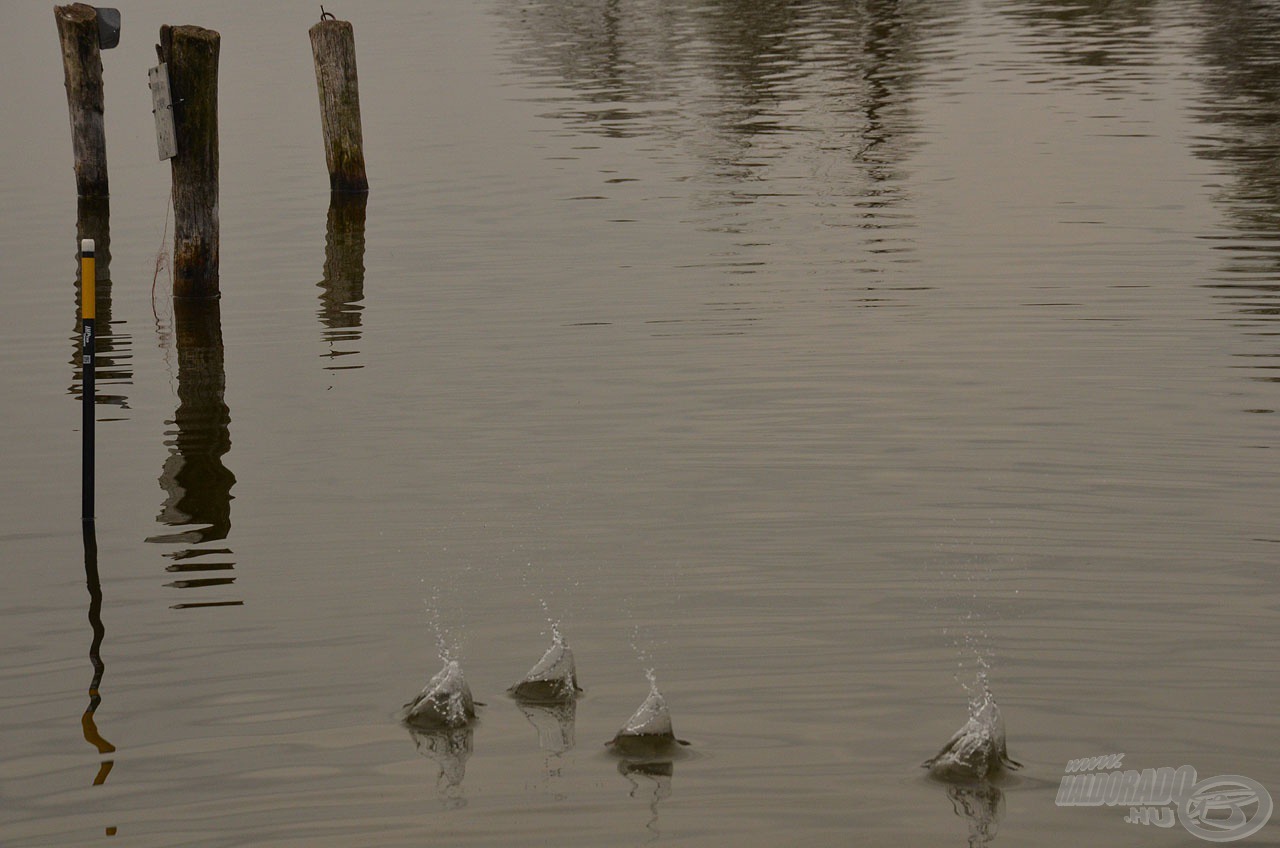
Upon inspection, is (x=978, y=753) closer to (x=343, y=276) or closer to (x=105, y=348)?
(x=105, y=348)

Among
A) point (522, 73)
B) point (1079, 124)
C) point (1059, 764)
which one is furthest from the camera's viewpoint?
point (522, 73)

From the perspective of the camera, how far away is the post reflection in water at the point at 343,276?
13117mm

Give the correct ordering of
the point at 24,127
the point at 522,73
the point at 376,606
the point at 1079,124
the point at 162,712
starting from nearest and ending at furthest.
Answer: the point at 162,712, the point at 376,606, the point at 1079,124, the point at 24,127, the point at 522,73

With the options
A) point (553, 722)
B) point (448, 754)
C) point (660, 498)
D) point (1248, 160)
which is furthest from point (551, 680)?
point (1248, 160)

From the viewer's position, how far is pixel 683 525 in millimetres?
8547

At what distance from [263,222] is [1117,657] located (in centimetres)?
1382

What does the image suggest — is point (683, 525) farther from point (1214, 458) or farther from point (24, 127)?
point (24, 127)

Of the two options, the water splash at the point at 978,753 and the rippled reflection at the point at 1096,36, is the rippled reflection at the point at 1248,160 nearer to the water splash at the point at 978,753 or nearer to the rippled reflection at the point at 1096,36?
the rippled reflection at the point at 1096,36

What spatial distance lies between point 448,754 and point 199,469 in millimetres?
4323

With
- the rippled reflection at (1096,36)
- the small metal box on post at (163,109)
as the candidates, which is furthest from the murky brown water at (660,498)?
the rippled reflection at (1096,36)

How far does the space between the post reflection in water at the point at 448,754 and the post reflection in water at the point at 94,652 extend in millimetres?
1148

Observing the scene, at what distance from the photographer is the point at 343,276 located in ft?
51.5

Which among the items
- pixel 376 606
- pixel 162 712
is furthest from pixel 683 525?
pixel 162 712

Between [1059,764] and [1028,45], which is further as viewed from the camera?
[1028,45]
